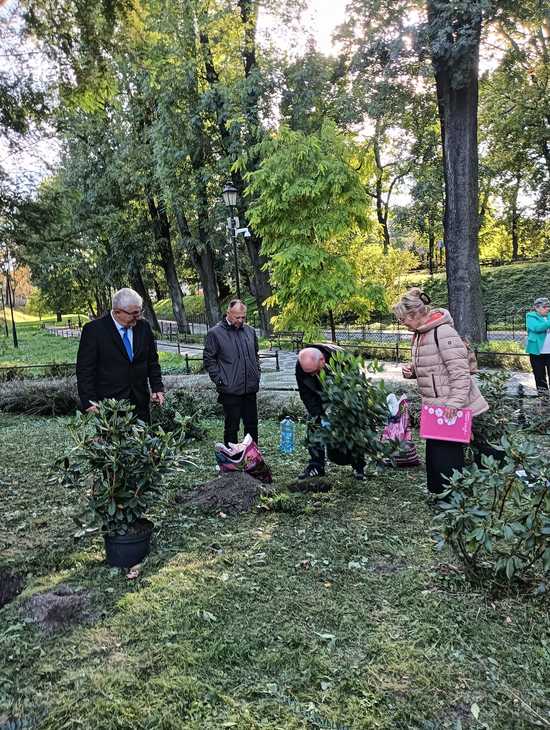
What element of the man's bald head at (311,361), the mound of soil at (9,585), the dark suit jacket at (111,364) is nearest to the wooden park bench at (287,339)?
the man's bald head at (311,361)

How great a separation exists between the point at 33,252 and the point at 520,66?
13.7 meters

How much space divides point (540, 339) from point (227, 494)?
5.89m

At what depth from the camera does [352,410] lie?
443 cm

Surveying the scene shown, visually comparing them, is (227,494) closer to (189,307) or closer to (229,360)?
(229,360)

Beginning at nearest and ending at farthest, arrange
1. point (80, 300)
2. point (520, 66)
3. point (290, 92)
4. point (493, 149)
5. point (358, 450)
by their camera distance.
Answer: point (358, 450)
point (520, 66)
point (290, 92)
point (493, 149)
point (80, 300)

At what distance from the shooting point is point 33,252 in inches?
318

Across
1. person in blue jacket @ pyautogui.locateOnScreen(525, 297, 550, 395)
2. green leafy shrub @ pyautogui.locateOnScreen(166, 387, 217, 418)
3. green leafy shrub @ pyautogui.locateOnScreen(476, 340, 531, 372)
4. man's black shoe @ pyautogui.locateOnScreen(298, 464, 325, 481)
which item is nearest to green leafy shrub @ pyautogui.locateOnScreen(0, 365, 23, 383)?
green leafy shrub @ pyautogui.locateOnScreen(166, 387, 217, 418)

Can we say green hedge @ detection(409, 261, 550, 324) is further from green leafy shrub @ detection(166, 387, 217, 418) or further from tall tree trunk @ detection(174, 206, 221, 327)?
green leafy shrub @ detection(166, 387, 217, 418)

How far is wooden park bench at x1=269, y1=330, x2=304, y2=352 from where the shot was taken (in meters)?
17.9

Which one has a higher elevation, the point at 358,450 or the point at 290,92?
the point at 290,92

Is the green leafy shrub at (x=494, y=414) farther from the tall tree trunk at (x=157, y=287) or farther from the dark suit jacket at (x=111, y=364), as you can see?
the tall tree trunk at (x=157, y=287)

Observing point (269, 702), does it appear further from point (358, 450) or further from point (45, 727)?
point (358, 450)

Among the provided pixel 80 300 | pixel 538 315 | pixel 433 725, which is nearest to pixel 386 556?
pixel 433 725

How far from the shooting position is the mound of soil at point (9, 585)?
3.08 metres
